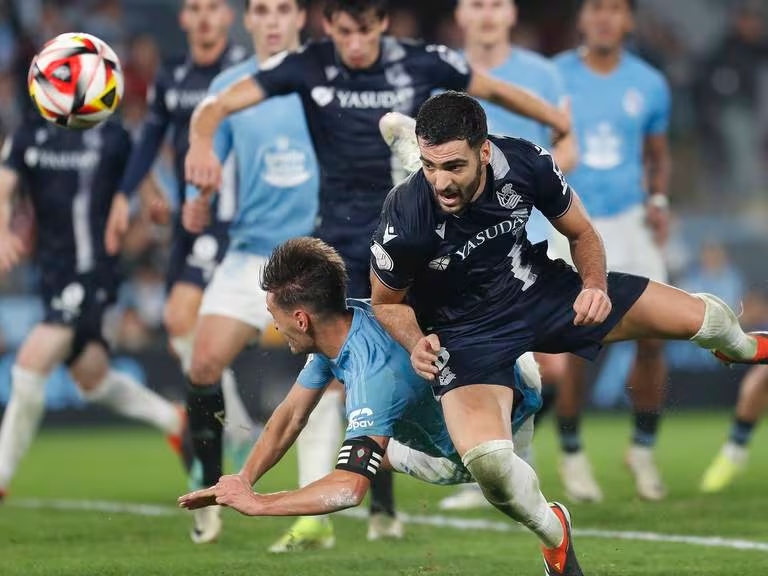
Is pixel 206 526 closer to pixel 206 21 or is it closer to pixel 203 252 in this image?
pixel 203 252

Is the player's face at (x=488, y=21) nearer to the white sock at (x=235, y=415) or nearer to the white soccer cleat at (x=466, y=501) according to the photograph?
the white sock at (x=235, y=415)

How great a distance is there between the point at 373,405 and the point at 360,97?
7.68ft

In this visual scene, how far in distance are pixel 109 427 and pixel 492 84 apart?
966 cm

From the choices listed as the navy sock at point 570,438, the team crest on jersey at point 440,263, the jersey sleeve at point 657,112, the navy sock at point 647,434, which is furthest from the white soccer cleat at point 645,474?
the team crest on jersey at point 440,263

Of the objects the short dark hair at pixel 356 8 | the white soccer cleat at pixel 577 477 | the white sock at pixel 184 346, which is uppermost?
the short dark hair at pixel 356 8

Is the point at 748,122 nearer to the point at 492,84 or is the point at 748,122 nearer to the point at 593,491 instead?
the point at 593,491

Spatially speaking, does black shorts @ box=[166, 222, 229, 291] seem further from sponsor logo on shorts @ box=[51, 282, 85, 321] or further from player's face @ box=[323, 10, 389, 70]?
player's face @ box=[323, 10, 389, 70]

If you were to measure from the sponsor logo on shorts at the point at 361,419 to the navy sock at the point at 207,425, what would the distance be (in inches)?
92.9

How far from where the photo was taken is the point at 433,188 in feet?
19.4

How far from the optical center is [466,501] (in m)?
9.58

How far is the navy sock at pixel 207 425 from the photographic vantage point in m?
8.12

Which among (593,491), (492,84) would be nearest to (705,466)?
(593,491)

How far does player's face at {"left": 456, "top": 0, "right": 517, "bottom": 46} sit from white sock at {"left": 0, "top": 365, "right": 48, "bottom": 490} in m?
3.65

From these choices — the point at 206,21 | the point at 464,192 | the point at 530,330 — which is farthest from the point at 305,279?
the point at 206,21
